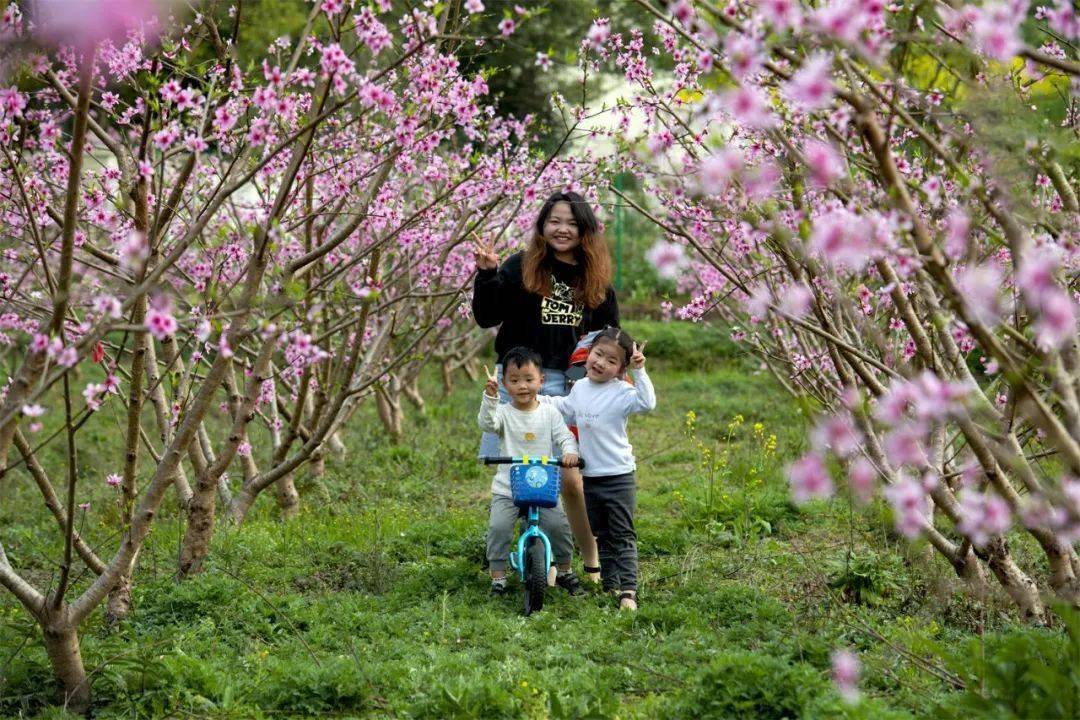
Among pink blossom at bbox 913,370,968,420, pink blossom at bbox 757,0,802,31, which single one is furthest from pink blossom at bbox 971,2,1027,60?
pink blossom at bbox 913,370,968,420

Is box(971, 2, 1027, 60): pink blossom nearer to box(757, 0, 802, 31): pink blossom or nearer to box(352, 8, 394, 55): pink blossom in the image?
box(757, 0, 802, 31): pink blossom

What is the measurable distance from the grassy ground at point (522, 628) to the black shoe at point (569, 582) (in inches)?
5.3

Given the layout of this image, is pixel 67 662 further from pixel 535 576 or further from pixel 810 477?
pixel 810 477

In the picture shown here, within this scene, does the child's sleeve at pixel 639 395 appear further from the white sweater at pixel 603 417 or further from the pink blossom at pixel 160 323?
the pink blossom at pixel 160 323

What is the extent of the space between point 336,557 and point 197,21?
9.26 ft

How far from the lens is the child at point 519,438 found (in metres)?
5.39

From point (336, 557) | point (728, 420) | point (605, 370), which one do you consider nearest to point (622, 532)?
point (605, 370)

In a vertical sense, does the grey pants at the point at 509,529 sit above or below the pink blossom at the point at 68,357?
above

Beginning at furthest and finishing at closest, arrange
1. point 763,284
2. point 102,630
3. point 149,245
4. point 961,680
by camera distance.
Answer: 1. point 763,284
2. point 102,630
3. point 149,245
4. point 961,680

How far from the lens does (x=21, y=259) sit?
546cm

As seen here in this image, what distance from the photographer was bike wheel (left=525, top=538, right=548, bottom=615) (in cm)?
519

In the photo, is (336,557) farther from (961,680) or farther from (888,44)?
(888,44)

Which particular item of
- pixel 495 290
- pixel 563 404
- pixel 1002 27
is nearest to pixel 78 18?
pixel 495 290

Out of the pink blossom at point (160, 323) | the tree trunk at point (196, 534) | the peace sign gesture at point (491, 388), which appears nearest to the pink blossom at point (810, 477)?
the pink blossom at point (160, 323)
